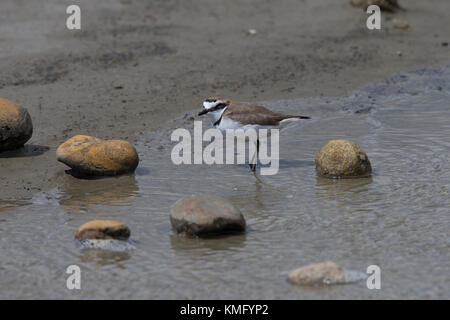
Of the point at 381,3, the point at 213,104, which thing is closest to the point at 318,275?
the point at 213,104

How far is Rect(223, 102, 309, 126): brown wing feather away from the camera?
976 centimetres

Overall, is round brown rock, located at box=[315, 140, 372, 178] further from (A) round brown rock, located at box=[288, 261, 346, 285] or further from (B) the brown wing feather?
(A) round brown rock, located at box=[288, 261, 346, 285]

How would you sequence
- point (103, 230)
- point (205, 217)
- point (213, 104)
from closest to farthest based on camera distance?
point (103, 230) → point (205, 217) → point (213, 104)

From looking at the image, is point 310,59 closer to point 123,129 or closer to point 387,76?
point 387,76

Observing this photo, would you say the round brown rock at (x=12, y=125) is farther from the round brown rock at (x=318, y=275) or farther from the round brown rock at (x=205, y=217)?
the round brown rock at (x=318, y=275)

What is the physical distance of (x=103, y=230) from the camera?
7.11 metres

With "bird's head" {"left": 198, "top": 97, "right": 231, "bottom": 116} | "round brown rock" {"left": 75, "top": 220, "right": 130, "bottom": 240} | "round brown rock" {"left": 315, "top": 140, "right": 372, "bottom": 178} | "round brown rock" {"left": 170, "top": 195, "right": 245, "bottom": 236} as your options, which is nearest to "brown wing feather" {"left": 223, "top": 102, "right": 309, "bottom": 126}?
"bird's head" {"left": 198, "top": 97, "right": 231, "bottom": 116}

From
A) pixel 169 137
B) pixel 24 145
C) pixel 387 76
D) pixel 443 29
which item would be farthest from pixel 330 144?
pixel 443 29

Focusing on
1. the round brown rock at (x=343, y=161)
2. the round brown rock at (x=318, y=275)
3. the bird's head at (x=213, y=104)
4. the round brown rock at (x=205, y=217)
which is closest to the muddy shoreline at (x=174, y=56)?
the bird's head at (x=213, y=104)

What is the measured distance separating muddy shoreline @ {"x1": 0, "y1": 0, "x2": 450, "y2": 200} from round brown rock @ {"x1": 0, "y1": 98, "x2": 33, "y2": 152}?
219 mm

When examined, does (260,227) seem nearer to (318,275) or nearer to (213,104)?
(318,275)

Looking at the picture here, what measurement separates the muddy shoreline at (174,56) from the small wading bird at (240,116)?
1.71 metres

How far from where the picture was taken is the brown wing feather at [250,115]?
976cm

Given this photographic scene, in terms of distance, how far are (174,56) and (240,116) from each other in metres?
5.07
